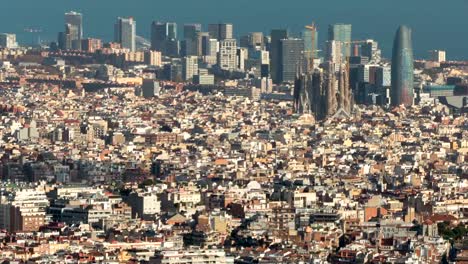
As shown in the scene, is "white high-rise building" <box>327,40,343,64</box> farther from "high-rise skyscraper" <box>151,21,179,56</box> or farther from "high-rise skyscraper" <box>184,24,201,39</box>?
"high-rise skyscraper" <box>184,24,201,39</box>

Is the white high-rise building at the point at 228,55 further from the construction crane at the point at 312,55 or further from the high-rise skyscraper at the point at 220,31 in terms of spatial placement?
the construction crane at the point at 312,55

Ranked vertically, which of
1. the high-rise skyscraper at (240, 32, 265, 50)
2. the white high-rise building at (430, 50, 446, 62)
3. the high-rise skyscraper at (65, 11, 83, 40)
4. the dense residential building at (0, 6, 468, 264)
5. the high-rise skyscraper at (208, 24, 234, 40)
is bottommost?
the dense residential building at (0, 6, 468, 264)

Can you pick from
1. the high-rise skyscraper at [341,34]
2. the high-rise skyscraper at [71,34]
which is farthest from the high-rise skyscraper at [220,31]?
the high-rise skyscraper at [71,34]

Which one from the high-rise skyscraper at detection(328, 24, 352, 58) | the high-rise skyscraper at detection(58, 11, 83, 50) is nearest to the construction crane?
the high-rise skyscraper at detection(328, 24, 352, 58)

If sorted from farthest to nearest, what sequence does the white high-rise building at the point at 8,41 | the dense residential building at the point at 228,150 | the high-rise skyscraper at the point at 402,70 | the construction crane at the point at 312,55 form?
1. the white high-rise building at the point at 8,41
2. the high-rise skyscraper at the point at 402,70
3. the construction crane at the point at 312,55
4. the dense residential building at the point at 228,150

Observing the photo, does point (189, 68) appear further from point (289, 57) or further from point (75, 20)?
point (75, 20)

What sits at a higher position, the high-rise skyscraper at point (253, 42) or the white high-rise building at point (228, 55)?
the high-rise skyscraper at point (253, 42)
